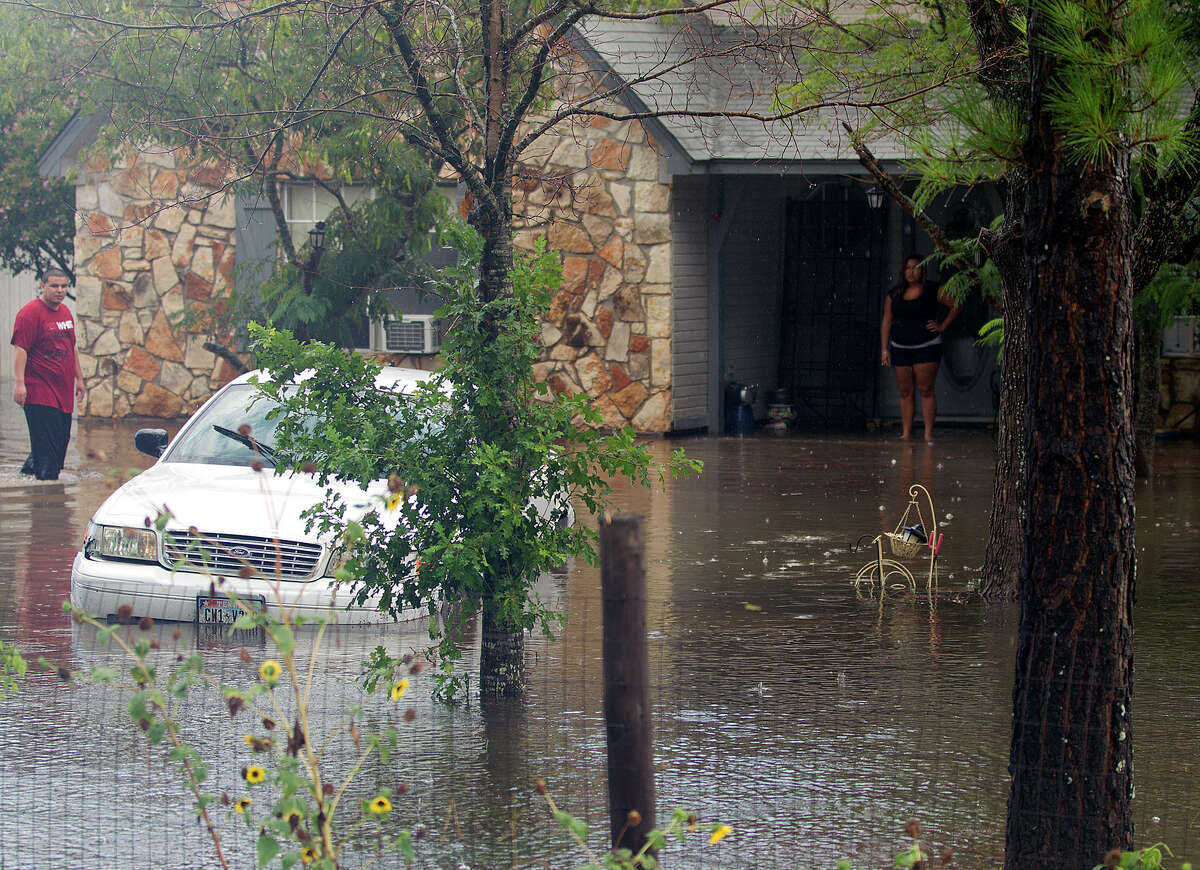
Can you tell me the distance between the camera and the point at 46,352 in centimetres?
1334

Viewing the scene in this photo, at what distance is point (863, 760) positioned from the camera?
5.88 meters

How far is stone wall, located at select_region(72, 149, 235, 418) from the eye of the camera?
1872cm

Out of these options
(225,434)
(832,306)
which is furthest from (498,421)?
(832,306)

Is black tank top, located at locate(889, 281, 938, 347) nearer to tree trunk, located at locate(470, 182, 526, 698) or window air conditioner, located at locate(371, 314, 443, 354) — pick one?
window air conditioner, located at locate(371, 314, 443, 354)

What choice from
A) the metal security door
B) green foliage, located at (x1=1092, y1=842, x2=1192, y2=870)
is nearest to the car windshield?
green foliage, located at (x1=1092, y1=842, x2=1192, y2=870)

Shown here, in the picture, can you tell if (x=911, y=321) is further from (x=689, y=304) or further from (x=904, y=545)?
(x=904, y=545)

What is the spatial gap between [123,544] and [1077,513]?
5.21 m

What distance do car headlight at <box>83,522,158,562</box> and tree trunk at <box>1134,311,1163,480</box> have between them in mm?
8585

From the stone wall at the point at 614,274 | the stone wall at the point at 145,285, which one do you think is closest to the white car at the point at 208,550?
the stone wall at the point at 614,274

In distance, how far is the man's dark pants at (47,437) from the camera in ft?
44.5

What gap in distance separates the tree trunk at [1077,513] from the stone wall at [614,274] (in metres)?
12.4

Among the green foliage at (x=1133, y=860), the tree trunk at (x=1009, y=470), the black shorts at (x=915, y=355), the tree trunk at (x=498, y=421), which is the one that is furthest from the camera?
the black shorts at (x=915, y=355)

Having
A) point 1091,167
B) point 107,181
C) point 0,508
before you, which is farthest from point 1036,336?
point 107,181

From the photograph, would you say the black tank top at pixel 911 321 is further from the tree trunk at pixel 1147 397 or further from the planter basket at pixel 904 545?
the planter basket at pixel 904 545
